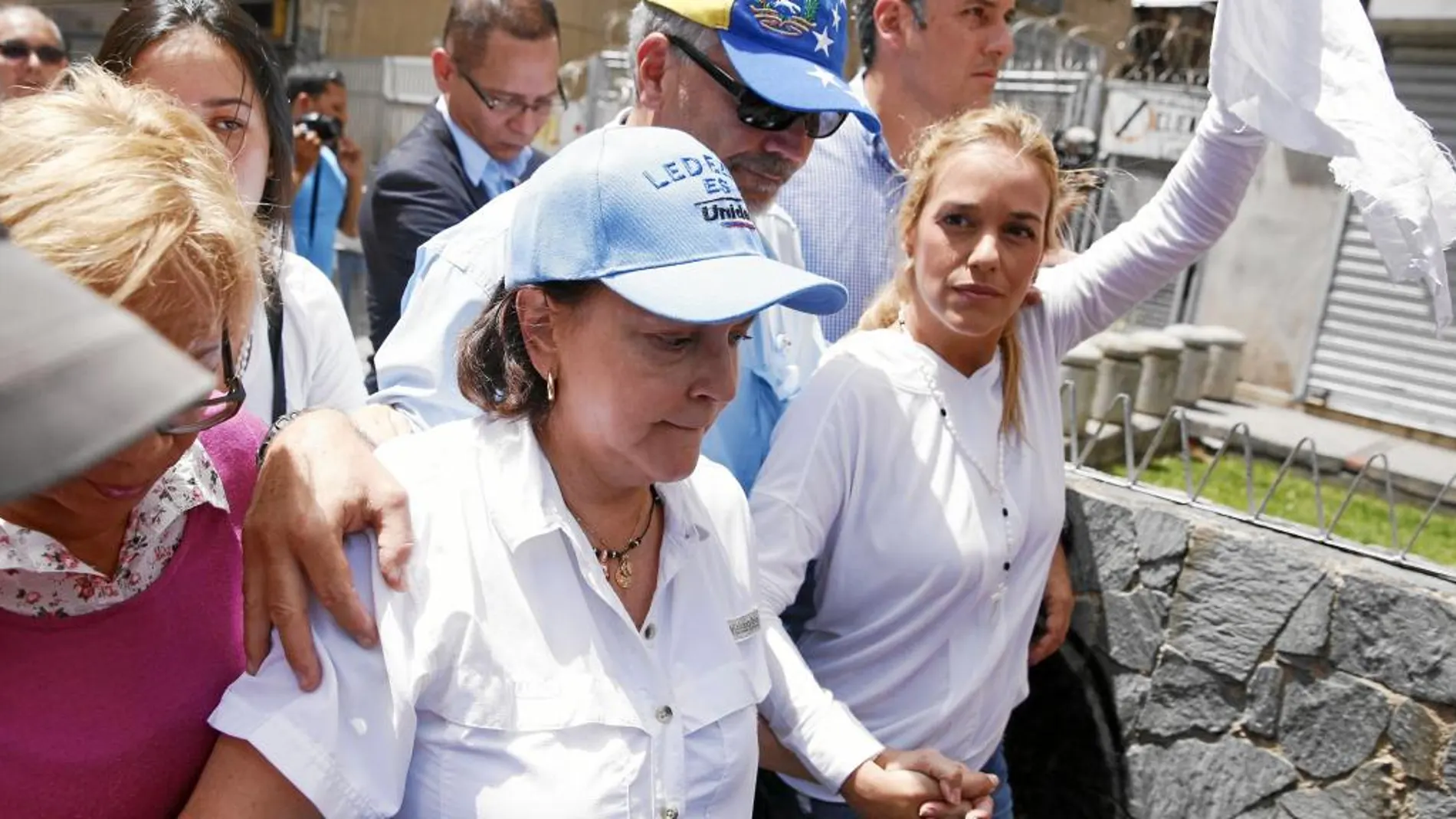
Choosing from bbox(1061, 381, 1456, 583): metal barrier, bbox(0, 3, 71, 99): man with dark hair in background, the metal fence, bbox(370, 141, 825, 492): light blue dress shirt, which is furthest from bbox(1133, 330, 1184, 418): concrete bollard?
the metal fence

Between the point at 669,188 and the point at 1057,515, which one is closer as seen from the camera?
the point at 669,188

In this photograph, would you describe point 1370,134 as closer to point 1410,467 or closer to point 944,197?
point 944,197

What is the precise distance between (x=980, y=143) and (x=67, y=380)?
75.3 inches

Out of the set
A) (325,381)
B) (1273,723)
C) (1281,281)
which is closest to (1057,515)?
(1273,723)

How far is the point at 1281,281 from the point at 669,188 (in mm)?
8506

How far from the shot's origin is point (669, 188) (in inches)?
53.6

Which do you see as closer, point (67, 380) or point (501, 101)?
point (67, 380)

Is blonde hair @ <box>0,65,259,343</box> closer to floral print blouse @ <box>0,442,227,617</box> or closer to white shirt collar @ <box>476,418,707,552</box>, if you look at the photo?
floral print blouse @ <box>0,442,227,617</box>

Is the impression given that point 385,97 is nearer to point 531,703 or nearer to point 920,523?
point 920,523

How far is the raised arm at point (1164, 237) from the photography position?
6.89ft

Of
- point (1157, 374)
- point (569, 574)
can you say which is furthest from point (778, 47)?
point (1157, 374)

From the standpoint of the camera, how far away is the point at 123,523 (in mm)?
Result: 1203

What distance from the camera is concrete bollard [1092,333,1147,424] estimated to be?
5316 millimetres

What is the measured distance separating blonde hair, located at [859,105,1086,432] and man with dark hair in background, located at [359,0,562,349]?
143cm
